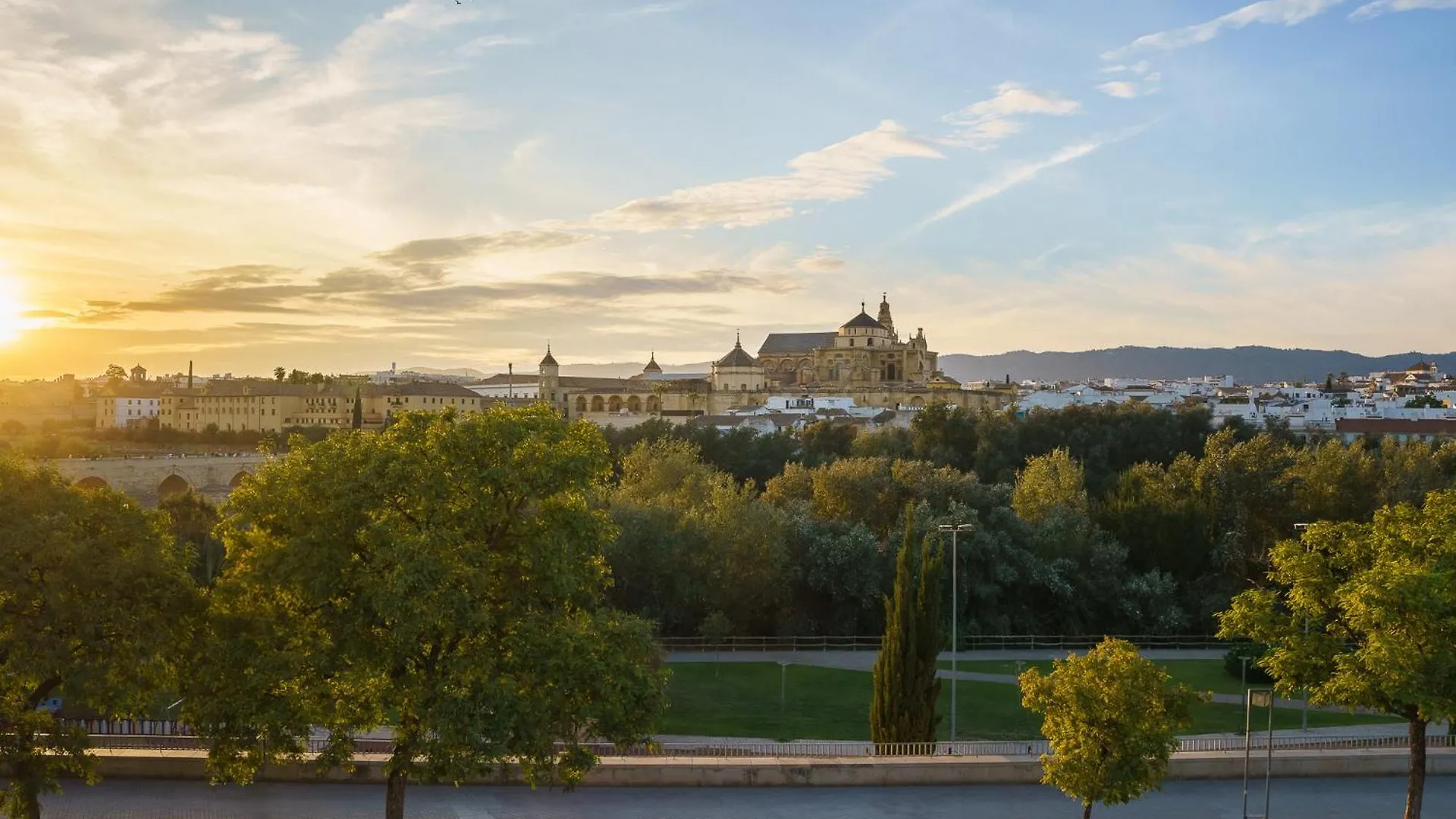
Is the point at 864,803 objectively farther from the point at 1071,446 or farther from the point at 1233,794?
the point at 1071,446

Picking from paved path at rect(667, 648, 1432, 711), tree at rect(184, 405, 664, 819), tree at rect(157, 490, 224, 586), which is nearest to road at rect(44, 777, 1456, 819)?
tree at rect(184, 405, 664, 819)

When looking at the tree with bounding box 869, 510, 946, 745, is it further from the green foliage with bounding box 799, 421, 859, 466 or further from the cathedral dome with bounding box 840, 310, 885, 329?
the cathedral dome with bounding box 840, 310, 885, 329

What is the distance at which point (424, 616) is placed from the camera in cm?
1259

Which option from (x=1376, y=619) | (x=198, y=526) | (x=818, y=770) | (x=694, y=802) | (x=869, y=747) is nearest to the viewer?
(x=1376, y=619)

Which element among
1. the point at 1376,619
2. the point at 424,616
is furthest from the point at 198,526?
the point at 1376,619

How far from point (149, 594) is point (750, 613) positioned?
927 inches

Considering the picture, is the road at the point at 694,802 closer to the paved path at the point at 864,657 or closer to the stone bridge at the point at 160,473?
the paved path at the point at 864,657

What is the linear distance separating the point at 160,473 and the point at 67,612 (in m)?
60.9

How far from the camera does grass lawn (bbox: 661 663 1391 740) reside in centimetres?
2522

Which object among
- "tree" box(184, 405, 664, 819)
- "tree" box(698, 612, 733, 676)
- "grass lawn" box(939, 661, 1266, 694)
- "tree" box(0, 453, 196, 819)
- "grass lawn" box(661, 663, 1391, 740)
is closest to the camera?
"tree" box(0, 453, 196, 819)

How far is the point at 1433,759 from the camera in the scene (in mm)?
18625

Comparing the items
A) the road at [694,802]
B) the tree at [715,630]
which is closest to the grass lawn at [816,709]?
the tree at [715,630]

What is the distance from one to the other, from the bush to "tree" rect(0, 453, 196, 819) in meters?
26.0

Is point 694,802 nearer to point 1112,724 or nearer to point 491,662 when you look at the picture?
point 491,662
